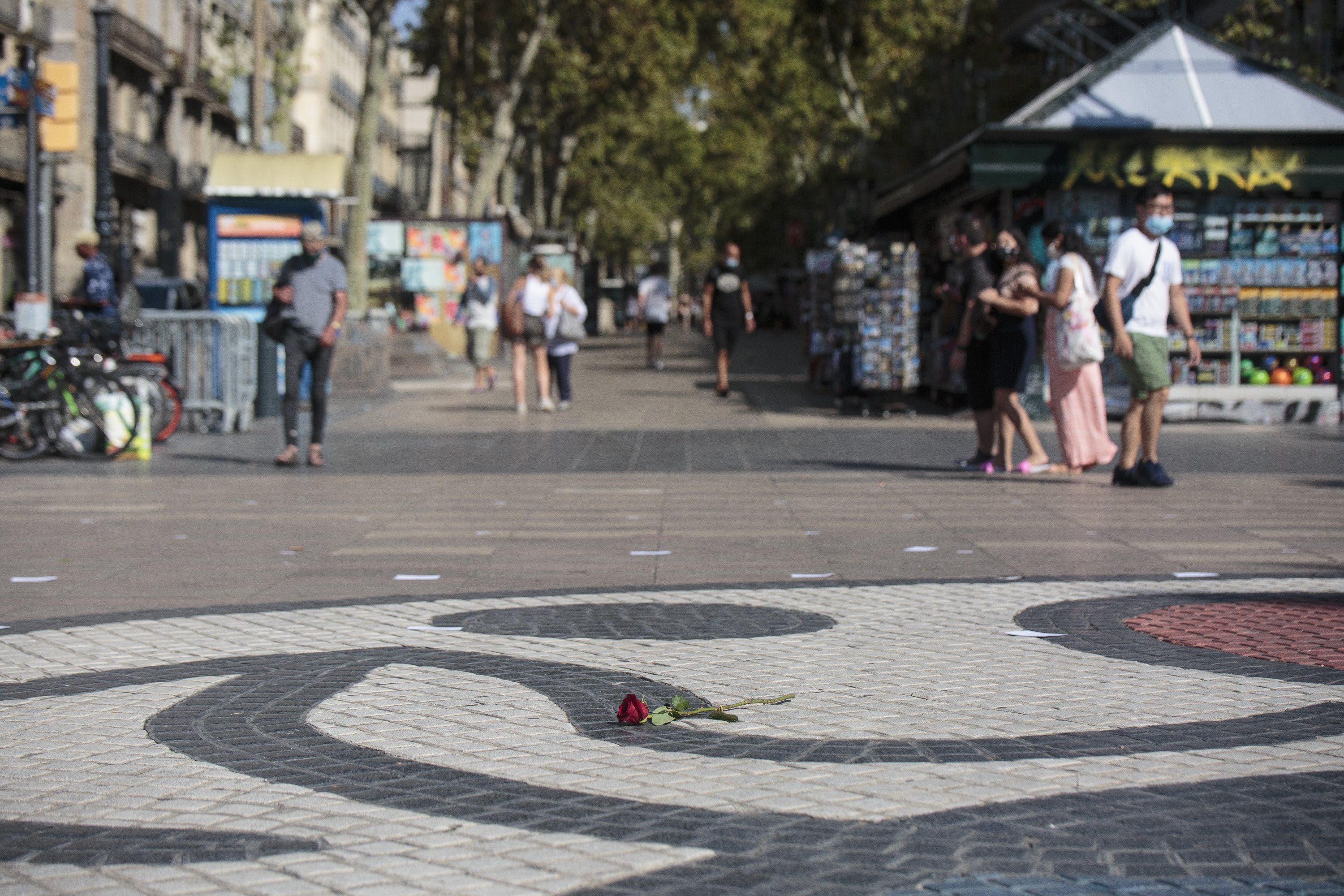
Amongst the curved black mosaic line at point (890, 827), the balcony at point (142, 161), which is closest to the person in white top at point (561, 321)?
the curved black mosaic line at point (890, 827)

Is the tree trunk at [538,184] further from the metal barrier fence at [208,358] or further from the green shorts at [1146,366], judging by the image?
the green shorts at [1146,366]

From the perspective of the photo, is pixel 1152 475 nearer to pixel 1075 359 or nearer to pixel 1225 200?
pixel 1075 359

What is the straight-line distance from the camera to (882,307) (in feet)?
61.3

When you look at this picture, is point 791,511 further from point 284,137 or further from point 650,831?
point 284,137

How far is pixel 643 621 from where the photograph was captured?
6.40 m

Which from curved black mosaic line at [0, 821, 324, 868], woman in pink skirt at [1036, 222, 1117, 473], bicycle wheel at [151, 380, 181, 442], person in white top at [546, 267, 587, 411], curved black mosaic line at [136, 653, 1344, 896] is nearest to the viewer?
curved black mosaic line at [136, 653, 1344, 896]

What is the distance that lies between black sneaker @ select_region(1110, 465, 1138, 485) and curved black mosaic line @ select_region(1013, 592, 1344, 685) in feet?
15.0

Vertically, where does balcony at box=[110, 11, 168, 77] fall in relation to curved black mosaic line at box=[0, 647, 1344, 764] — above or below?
above

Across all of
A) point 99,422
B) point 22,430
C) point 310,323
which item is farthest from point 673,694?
point 22,430

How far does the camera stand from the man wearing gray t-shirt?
13.2m

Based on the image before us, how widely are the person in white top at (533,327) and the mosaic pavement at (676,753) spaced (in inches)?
493

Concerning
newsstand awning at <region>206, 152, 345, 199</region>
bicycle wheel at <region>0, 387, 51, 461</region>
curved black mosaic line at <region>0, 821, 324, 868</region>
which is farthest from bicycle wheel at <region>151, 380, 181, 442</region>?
curved black mosaic line at <region>0, 821, 324, 868</region>

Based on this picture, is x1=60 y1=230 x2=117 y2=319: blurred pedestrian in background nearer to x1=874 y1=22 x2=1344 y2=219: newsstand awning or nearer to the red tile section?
x1=874 y1=22 x2=1344 y2=219: newsstand awning

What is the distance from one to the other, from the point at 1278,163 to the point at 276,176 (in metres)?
13.2
